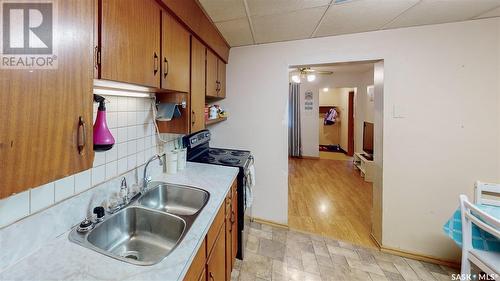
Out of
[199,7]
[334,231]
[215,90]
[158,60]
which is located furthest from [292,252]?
[199,7]

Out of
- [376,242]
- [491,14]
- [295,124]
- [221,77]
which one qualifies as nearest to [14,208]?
[221,77]

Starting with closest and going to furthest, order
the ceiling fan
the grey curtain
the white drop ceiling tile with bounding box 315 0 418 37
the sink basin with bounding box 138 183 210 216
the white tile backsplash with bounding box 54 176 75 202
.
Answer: the white tile backsplash with bounding box 54 176 75 202, the sink basin with bounding box 138 183 210 216, the white drop ceiling tile with bounding box 315 0 418 37, the ceiling fan, the grey curtain

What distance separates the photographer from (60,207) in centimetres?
91

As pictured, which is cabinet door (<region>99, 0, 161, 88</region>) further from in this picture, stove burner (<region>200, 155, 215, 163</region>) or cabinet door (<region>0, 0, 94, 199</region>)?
stove burner (<region>200, 155, 215, 163</region>)

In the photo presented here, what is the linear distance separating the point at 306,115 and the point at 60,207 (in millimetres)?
5966

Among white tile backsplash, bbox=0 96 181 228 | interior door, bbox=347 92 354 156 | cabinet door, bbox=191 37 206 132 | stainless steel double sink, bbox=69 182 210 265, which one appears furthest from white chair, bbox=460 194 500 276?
interior door, bbox=347 92 354 156

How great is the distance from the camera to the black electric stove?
1.89 m

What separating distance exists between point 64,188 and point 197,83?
3.67 feet

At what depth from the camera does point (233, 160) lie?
2129mm

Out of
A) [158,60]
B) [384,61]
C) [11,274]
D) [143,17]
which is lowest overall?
[11,274]

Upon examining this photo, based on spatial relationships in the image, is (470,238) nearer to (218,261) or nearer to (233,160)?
(218,261)

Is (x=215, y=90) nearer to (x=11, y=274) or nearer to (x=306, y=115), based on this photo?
(x=11, y=274)

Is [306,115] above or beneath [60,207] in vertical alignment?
above

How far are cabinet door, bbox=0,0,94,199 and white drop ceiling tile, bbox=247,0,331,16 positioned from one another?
1.24m
